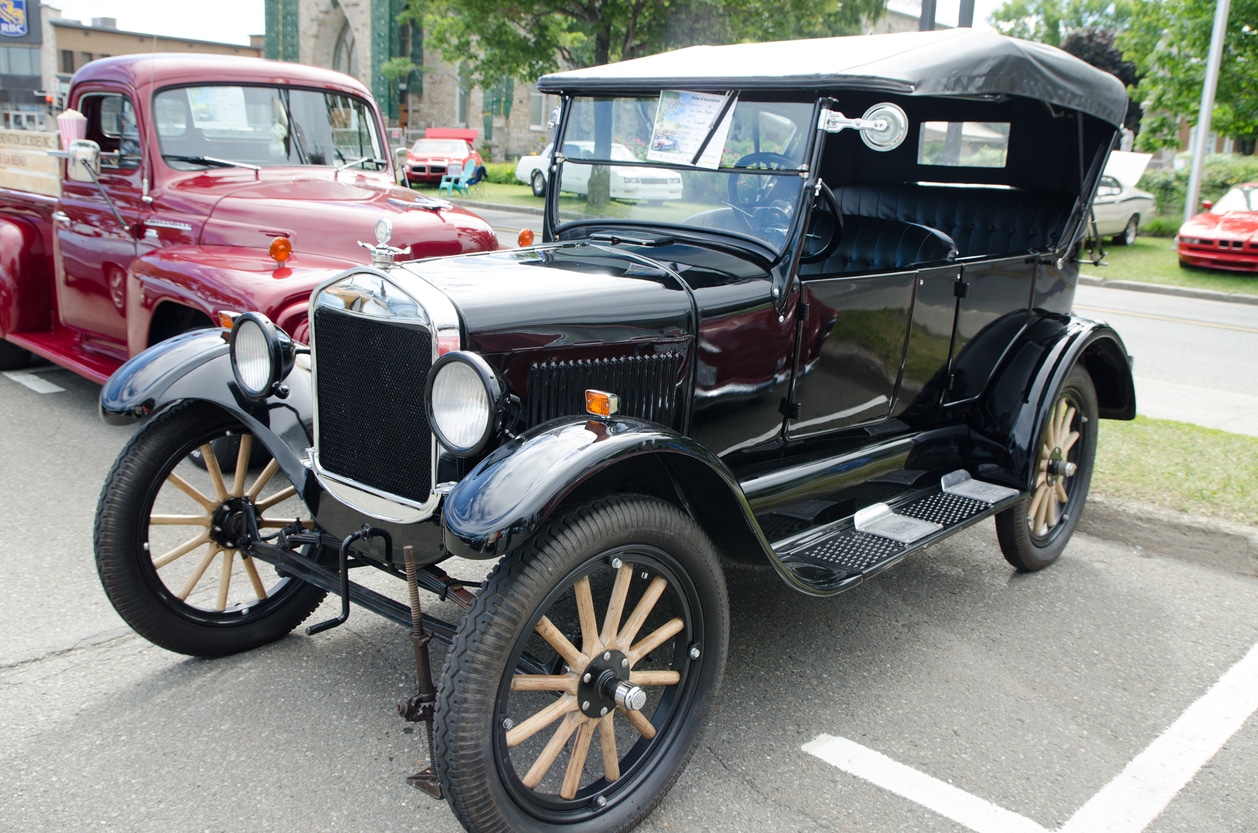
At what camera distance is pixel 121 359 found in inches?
224

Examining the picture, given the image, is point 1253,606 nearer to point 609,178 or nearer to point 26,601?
point 609,178

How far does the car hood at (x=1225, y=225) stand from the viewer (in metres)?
14.1

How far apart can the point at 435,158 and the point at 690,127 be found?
23.4 m

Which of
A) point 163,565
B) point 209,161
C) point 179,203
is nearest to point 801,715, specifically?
point 163,565

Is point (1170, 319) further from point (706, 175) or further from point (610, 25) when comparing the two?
point (610, 25)

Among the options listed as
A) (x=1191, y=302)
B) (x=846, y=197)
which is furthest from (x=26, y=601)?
(x=1191, y=302)

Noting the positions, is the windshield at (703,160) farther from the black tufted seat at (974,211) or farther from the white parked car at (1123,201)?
the white parked car at (1123,201)

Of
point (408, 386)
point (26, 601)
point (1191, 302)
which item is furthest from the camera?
point (1191, 302)

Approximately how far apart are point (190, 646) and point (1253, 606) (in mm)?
3874

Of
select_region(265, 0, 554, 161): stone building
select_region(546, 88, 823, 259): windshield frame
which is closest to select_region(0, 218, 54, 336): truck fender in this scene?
select_region(546, 88, 823, 259): windshield frame

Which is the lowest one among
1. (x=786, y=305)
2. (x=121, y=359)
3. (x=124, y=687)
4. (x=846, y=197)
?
(x=124, y=687)

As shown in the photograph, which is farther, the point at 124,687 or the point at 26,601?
the point at 26,601

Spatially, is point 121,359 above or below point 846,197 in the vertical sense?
below

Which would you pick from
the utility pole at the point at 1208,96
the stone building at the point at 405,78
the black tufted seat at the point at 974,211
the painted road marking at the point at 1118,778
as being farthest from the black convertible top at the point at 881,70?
the stone building at the point at 405,78
